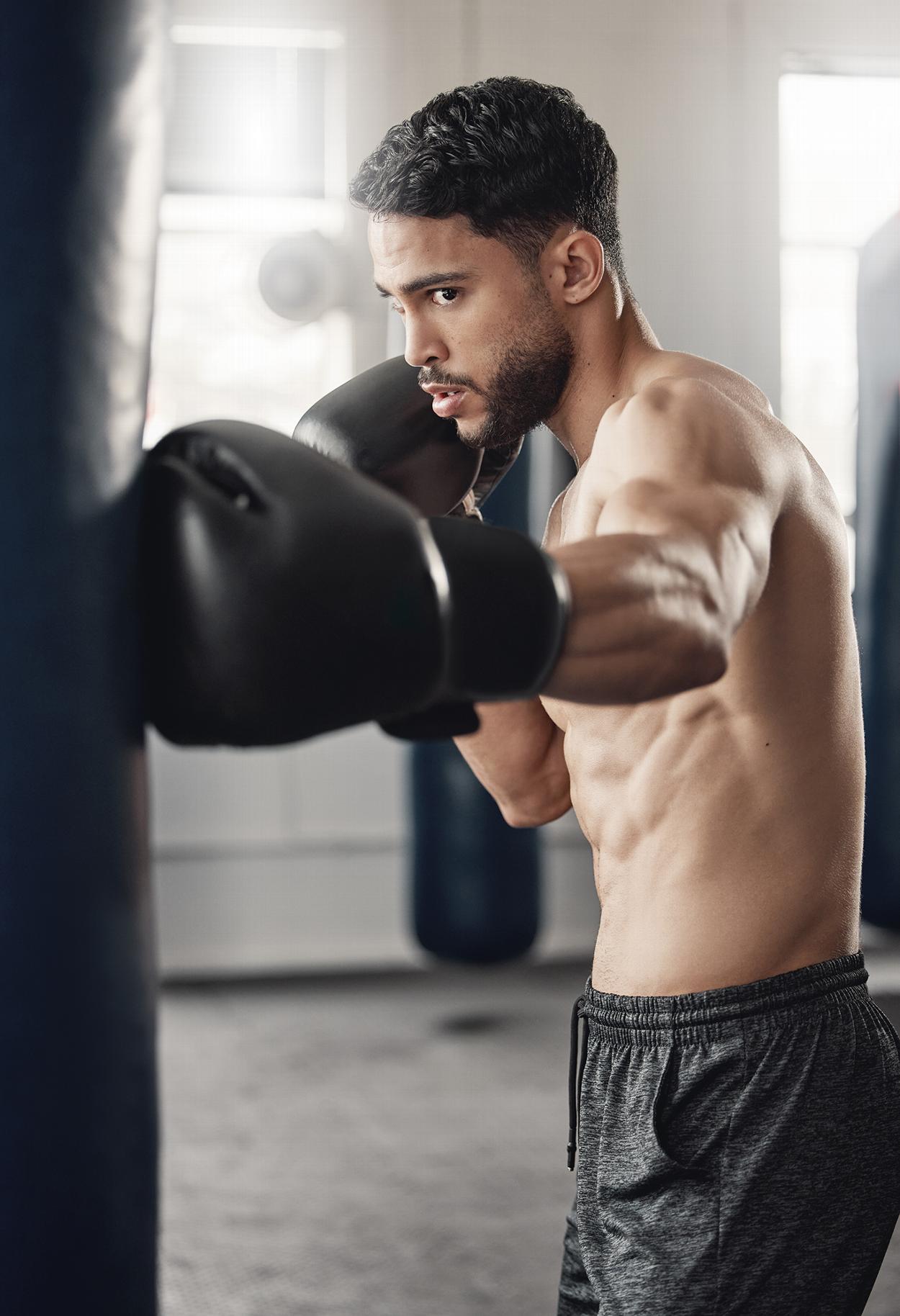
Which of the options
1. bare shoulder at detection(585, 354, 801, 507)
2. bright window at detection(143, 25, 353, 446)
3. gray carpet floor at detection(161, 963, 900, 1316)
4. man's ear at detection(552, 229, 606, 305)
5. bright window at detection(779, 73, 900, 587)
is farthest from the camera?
bright window at detection(143, 25, 353, 446)

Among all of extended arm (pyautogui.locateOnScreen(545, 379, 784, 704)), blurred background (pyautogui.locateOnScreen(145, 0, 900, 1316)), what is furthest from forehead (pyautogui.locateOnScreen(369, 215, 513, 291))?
blurred background (pyautogui.locateOnScreen(145, 0, 900, 1316))

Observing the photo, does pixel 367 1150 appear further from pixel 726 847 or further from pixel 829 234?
pixel 829 234

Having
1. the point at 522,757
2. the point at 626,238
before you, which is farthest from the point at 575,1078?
the point at 626,238

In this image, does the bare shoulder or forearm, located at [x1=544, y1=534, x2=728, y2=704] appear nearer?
forearm, located at [x1=544, y1=534, x2=728, y2=704]

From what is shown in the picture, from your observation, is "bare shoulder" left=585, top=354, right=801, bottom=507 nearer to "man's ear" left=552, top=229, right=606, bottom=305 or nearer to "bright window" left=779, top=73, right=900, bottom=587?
"man's ear" left=552, top=229, right=606, bottom=305

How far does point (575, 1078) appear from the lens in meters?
1.15

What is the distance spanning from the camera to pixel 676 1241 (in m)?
0.95

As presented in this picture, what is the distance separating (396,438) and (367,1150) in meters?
1.96

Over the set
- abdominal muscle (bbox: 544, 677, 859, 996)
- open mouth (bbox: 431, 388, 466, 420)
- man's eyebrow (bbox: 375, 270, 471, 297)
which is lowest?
abdominal muscle (bbox: 544, 677, 859, 996)

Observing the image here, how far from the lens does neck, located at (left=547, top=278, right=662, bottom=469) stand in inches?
43.1

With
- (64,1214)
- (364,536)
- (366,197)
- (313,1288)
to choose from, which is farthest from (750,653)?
(313,1288)

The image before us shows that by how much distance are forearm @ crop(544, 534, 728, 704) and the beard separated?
1.21 feet

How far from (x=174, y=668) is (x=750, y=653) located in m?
0.45

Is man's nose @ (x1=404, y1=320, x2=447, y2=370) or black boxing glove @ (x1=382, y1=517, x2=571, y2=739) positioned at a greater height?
man's nose @ (x1=404, y1=320, x2=447, y2=370)
